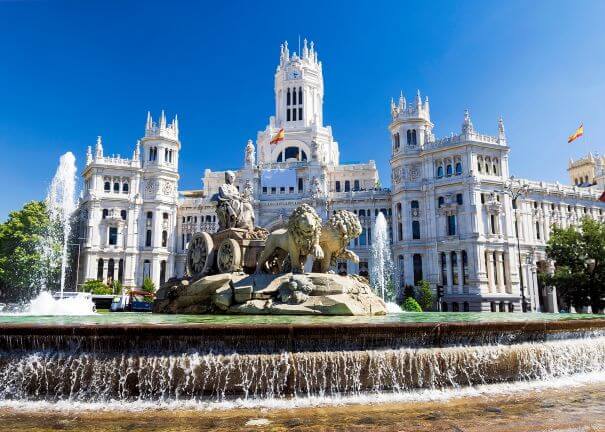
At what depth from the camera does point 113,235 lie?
71.8 meters

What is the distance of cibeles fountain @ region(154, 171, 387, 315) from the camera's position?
16672mm

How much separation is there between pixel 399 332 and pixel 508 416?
9.72ft

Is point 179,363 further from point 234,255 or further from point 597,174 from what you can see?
point 597,174

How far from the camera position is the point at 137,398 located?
10219mm

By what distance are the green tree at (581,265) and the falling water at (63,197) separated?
187 ft

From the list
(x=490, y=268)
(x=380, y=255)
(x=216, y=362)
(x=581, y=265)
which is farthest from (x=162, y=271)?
(x=216, y=362)

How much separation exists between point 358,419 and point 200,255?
13467mm

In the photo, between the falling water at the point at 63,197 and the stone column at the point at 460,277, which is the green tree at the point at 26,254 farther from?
the stone column at the point at 460,277

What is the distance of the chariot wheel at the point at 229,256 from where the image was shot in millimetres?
19358

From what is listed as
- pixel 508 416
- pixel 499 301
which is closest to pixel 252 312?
pixel 508 416

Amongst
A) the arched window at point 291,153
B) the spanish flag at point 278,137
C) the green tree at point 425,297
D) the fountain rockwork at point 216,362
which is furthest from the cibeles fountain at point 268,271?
the arched window at point 291,153

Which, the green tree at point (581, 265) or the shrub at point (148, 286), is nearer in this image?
the green tree at point (581, 265)

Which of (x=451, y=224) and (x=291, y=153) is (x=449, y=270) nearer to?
(x=451, y=224)

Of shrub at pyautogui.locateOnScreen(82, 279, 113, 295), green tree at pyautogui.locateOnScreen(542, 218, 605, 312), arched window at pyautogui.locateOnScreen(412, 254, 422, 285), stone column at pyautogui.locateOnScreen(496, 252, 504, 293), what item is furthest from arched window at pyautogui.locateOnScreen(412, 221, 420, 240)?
shrub at pyautogui.locateOnScreen(82, 279, 113, 295)
